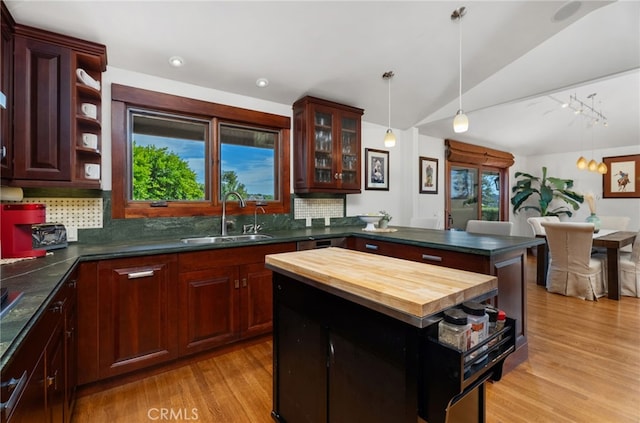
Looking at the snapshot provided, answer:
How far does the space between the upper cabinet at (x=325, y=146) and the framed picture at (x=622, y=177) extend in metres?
5.97

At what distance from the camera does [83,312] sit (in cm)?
179

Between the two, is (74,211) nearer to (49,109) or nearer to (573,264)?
(49,109)

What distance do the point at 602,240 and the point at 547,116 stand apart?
2820 millimetres

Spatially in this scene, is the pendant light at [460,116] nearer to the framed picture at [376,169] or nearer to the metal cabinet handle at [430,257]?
the metal cabinet handle at [430,257]

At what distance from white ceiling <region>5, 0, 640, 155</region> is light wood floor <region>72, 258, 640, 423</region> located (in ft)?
8.05

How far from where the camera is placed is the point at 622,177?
585 cm

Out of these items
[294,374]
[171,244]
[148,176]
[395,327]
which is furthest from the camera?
[148,176]

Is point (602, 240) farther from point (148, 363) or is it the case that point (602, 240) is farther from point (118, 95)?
point (118, 95)

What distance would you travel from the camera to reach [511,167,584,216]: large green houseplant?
6297 mm

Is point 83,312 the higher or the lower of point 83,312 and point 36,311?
the lower

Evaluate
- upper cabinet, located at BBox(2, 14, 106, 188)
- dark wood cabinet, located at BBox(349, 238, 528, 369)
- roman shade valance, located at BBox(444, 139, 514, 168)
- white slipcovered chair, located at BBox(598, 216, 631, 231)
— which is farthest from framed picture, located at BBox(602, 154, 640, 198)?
upper cabinet, located at BBox(2, 14, 106, 188)

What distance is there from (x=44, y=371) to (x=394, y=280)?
4.12ft

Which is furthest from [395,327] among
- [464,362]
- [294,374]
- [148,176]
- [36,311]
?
[148,176]

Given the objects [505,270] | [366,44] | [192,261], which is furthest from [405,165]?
[192,261]
